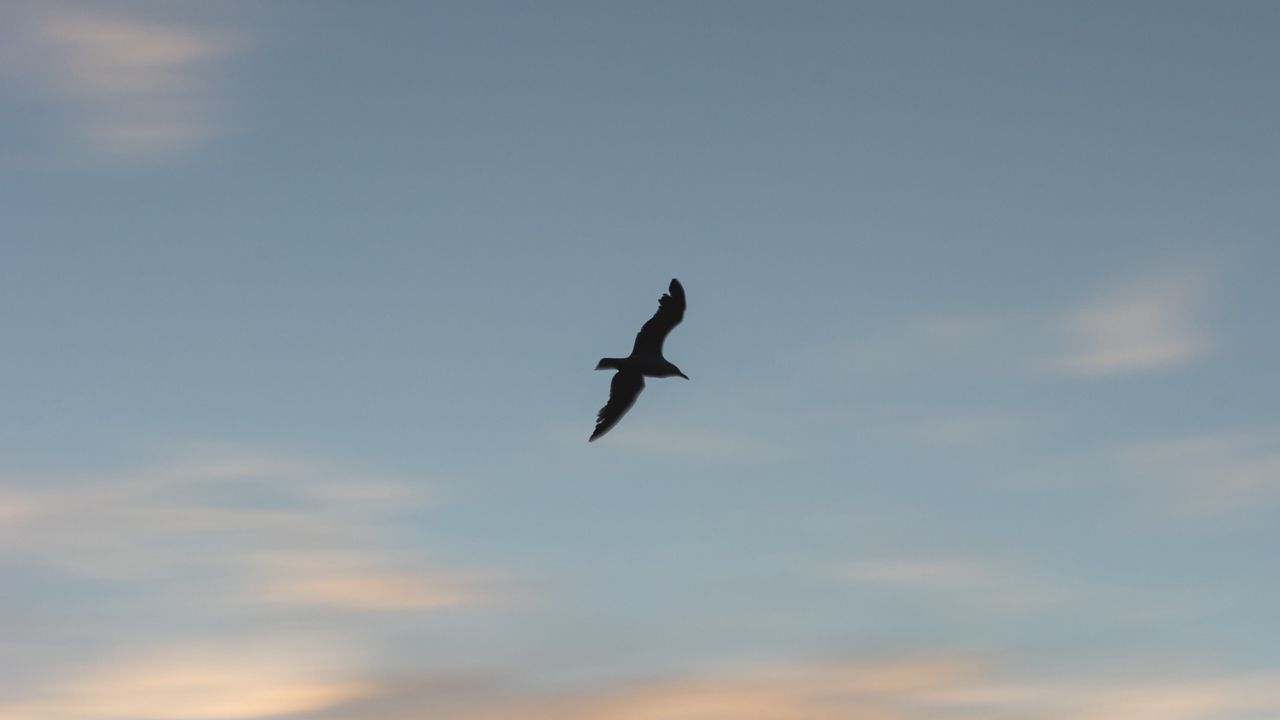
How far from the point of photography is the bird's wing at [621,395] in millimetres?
41625

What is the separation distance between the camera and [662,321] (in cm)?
4128

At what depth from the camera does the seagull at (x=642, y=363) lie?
1620 inches

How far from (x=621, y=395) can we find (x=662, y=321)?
2.63 metres

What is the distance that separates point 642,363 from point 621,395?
1.18 metres

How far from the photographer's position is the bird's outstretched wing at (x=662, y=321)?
41125 millimetres

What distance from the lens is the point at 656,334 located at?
1636 inches

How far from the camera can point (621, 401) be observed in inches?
1652

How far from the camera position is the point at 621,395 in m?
42.0

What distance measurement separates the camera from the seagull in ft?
135

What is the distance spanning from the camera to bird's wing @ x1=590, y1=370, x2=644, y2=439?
41625 mm

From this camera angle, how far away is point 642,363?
41.8 metres

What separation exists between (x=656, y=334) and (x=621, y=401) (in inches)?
90.5
